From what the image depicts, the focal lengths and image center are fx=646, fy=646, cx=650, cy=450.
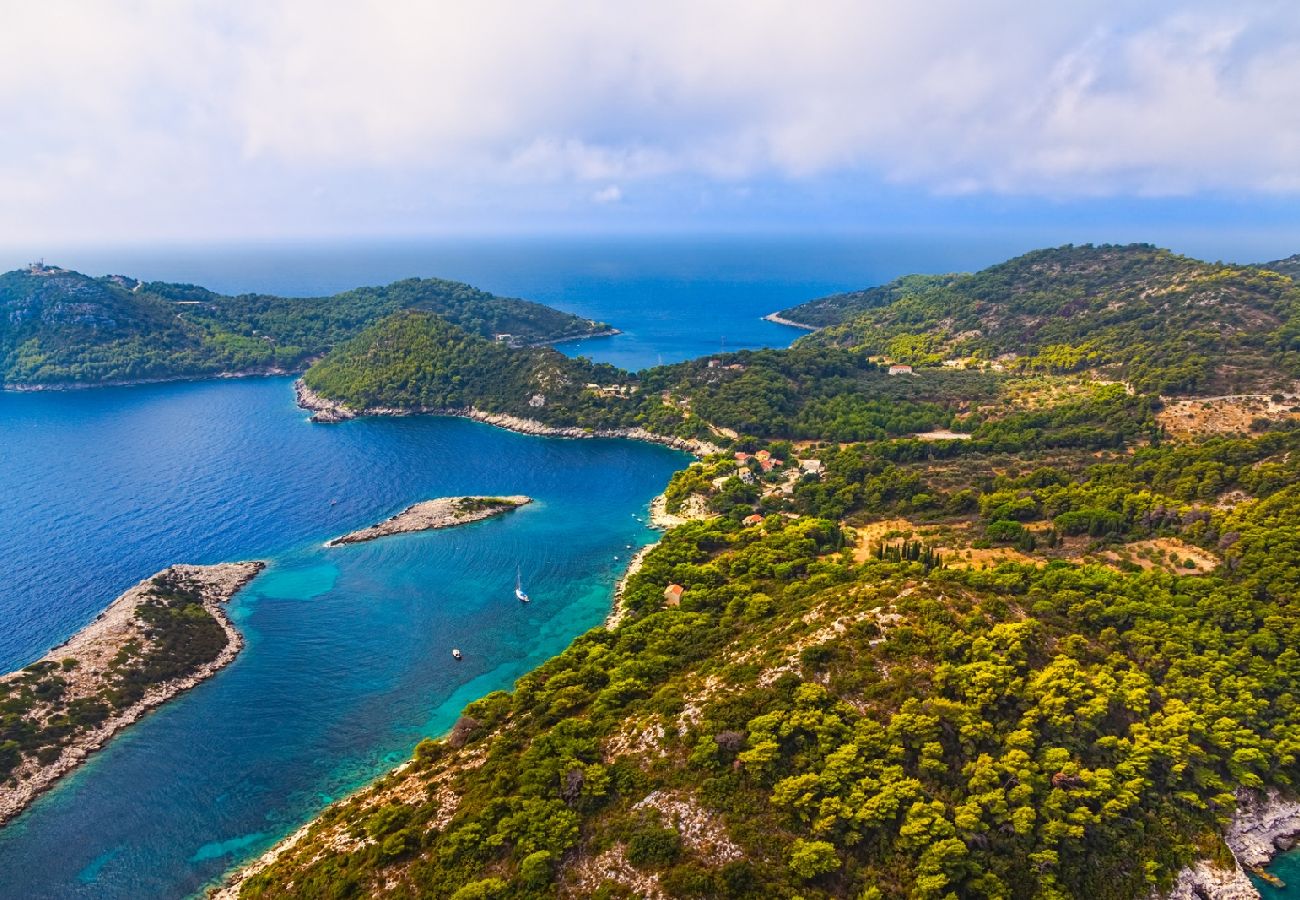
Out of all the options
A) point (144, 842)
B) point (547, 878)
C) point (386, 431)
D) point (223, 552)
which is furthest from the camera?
point (386, 431)

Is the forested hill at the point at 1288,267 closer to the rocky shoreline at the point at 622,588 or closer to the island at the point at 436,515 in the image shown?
the rocky shoreline at the point at 622,588

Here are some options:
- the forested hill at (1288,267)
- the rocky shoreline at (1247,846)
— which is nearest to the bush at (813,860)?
the rocky shoreline at (1247,846)

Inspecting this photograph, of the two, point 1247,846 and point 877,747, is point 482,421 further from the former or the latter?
point 1247,846

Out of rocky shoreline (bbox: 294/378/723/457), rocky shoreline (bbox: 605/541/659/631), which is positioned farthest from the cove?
rocky shoreline (bbox: 294/378/723/457)

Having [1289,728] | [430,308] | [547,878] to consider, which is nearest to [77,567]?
[547,878]

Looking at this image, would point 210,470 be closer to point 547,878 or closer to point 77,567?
point 77,567
